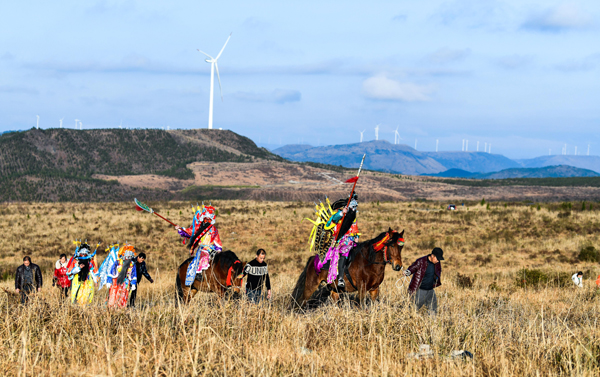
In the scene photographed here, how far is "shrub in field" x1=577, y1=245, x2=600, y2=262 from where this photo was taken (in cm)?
2353

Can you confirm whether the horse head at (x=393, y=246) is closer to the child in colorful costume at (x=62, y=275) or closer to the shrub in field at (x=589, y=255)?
the child in colorful costume at (x=62, y=275)

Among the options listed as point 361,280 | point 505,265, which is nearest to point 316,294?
point 361,280

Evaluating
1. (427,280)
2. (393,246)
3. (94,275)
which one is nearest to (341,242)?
(393,246)

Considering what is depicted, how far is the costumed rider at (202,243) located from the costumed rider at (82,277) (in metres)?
2.69

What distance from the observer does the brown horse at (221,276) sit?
32.9 ft

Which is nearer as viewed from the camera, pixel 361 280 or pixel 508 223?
pixel 361 280

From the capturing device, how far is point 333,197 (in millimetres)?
64188

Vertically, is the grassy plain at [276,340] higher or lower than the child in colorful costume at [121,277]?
higher

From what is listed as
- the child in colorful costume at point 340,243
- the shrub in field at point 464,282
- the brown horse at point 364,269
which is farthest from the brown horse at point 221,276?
the shrub in field at point 464,282

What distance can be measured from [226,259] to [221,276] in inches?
14.3

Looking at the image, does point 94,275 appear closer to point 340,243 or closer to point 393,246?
point 340,243

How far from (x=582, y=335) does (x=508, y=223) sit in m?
29.4

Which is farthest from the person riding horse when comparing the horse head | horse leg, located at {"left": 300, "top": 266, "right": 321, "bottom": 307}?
the horse head

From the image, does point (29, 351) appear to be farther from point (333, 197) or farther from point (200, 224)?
point (333, 197)
